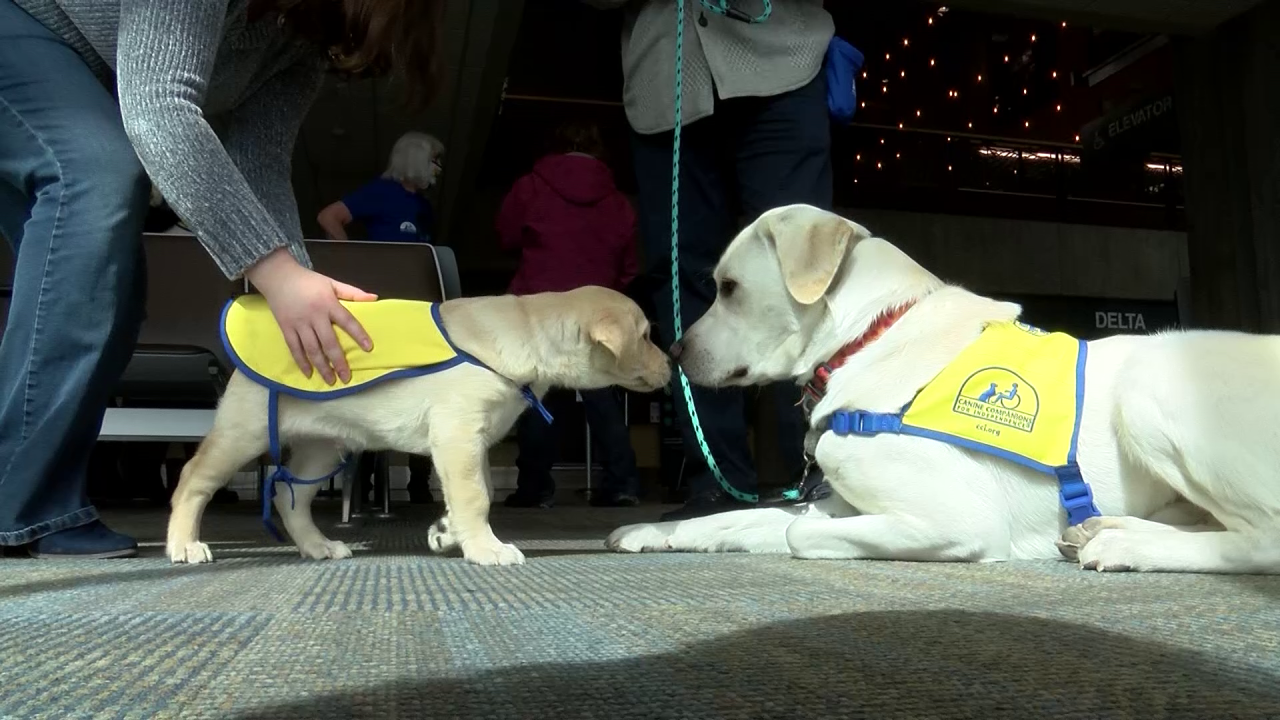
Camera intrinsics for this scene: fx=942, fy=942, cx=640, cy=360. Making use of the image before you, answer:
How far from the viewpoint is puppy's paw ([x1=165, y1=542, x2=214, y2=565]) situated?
1726 millimetres

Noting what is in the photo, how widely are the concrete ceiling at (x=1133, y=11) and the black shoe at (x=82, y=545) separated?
577cm

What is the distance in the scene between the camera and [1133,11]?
630 cm

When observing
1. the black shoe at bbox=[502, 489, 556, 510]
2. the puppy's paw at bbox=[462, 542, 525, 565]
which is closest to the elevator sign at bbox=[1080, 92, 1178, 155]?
the black shoe at bbox=[502, 489, 556, 510]

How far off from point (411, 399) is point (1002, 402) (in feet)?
3.47

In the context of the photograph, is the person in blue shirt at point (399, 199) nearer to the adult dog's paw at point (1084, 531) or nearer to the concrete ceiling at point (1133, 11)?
the adult dog's paw at point (1084, 531)

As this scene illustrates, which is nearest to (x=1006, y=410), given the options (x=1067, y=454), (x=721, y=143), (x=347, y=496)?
(x=1067, y=454)

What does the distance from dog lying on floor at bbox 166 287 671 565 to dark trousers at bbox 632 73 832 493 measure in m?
0.75

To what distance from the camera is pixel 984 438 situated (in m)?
1.62

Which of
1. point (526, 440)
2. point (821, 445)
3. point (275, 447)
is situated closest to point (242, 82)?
point (275, 447)

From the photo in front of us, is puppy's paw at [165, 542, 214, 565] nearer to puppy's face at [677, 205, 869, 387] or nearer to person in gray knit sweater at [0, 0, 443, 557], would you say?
person in gray knit sweater at [0, 0, 443, 557]

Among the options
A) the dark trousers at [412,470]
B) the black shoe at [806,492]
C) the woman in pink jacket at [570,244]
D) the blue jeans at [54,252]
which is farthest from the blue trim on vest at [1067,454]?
the woman in pink jacket at [570,244]

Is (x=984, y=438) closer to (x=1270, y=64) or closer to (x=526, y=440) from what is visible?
(x=526, y=440)

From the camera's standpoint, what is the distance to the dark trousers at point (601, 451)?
14.9ft

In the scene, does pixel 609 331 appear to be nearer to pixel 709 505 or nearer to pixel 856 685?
pixel 709 505
